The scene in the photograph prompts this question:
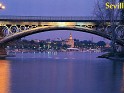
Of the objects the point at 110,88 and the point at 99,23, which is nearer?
the point at 110,88

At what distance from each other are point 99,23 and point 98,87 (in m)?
75.8

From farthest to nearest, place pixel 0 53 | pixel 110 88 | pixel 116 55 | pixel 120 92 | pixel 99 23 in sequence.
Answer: pixel 0 53
pixel 99 23
pixel 116 55
pixel 110 88
pixel 120 92

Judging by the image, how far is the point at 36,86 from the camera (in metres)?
31.4

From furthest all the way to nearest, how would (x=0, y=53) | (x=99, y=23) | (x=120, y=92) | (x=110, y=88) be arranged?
(x=0, y=53)
(x=99, y=23)
(x=110, y=88)
(x=120, y=92)

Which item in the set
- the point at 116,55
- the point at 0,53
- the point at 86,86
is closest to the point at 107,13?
the point at 116,55

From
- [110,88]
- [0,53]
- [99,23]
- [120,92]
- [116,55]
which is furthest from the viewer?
[0,53]

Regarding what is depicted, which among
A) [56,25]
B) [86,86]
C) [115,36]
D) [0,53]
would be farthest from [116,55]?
[86,86]

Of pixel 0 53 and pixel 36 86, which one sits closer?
pixel 36 86

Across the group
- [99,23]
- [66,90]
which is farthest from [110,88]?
[99,23]

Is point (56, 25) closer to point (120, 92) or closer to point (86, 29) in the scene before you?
point (86, 29)

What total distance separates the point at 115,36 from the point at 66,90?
74.6 metres

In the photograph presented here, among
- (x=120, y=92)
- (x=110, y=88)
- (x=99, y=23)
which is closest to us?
(x=120, y=92)

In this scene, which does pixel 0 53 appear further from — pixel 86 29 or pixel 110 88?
pixel 110 88

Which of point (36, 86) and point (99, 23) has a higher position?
point (99, 23)
